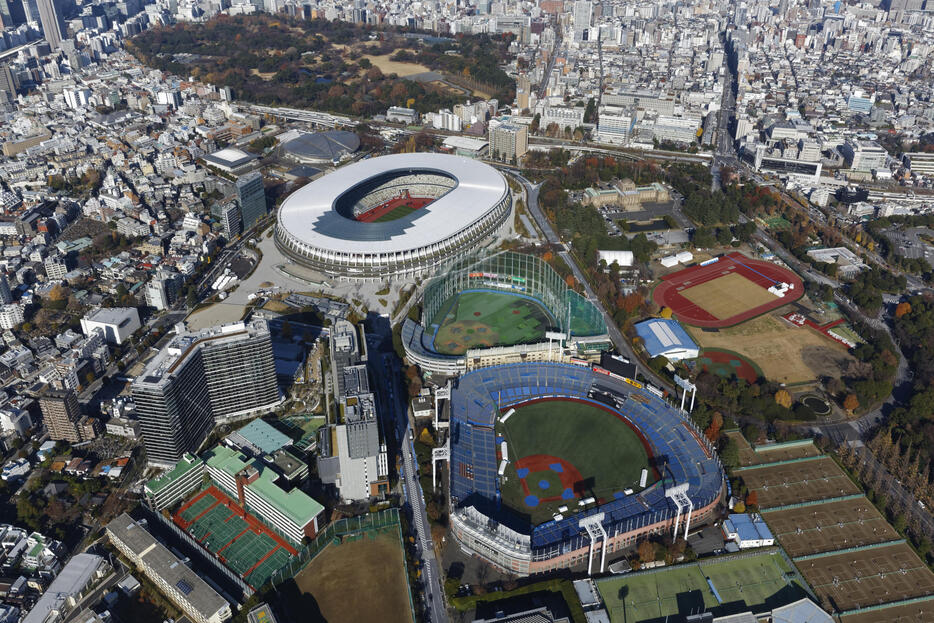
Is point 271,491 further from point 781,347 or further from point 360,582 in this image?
point 781,347

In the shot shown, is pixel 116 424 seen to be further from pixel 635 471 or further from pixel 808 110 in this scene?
pixel 808 110

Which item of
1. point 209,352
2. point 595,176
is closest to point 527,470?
point 209,352

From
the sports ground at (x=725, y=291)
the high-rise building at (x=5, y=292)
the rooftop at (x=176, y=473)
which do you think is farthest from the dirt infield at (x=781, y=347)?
the high-rise building at (x=5, y=292)

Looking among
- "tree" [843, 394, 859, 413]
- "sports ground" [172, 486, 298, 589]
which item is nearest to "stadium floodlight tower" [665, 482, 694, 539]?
"tree" [843, 394, 859, 413]

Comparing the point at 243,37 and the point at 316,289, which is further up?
the point at 243,37

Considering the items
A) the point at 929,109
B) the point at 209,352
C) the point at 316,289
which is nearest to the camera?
the point at 209,352

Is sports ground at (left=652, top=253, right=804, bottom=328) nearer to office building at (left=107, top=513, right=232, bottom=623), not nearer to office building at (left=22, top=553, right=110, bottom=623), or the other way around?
office building at (left=107, top=513, right=232, bottom=623)

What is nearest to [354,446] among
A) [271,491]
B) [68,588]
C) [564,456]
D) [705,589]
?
[271,491]
